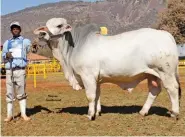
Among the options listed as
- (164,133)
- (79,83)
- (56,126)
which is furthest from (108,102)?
(164,133)

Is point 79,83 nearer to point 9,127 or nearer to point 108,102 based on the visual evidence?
point 9,127

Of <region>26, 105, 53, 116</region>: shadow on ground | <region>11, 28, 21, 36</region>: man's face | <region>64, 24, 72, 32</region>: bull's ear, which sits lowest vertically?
<region>26, 105, 53, 116</region>: shadow on ground

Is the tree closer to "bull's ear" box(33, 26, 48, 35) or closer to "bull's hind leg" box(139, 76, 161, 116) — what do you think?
"bull's hind leg" box(139, 76, 161, 116)

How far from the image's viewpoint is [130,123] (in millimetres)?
9039

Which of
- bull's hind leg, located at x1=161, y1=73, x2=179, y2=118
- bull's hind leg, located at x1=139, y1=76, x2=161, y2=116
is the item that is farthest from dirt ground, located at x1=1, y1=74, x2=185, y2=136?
bull's hind leg, located at x1=161, y1=73, x2=179, y2=118

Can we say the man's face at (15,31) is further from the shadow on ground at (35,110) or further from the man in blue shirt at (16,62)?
the shadow on ground at (35,110)

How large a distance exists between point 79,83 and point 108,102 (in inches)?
138


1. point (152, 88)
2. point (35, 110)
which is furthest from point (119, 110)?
point (35, 110)

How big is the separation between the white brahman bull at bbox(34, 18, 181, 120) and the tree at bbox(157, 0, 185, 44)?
4004 cm

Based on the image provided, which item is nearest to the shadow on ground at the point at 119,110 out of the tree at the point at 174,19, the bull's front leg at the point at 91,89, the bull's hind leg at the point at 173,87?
the bull's hind leg at the point at 173,87

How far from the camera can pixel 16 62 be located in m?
9.52

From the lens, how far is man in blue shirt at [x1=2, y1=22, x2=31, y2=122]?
952 centimetres

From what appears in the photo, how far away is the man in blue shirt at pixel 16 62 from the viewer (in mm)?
9523

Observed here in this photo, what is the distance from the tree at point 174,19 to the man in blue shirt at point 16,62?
40.4 m
